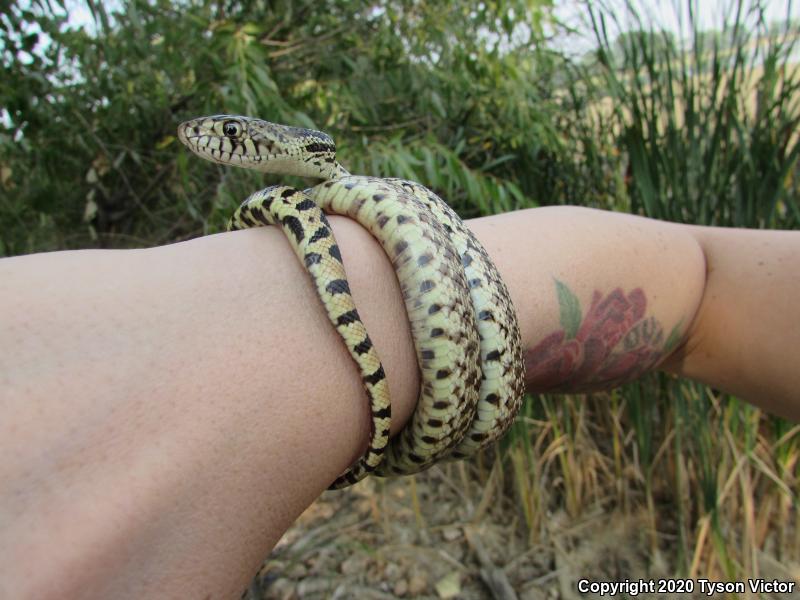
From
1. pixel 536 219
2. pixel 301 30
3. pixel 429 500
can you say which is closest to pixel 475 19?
pixel 301 30

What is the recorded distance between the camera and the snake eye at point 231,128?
147cm

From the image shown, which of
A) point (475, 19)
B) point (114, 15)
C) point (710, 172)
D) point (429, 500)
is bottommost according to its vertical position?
point (429, 500)

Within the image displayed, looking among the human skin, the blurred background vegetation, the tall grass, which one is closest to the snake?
the human skin

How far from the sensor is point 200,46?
2.77 metres

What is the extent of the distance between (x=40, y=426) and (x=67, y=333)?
126 mm

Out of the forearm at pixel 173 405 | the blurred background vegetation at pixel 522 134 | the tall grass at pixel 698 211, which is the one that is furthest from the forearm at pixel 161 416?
the tall grass at pixel 698 211

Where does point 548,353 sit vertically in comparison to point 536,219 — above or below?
below

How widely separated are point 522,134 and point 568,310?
6.59 ft

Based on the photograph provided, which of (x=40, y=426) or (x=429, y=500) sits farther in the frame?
(x=429, y=500)

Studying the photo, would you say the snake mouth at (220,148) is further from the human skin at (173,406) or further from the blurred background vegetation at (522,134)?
the blurred background vegetation at (522,134)

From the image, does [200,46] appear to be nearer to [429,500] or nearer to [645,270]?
[645,270]

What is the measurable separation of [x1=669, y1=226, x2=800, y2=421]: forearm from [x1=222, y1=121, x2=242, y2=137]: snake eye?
1360mm

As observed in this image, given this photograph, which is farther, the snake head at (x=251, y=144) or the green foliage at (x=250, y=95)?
the green foliage at (x=250, y=95)

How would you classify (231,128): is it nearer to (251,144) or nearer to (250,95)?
(251,144)
